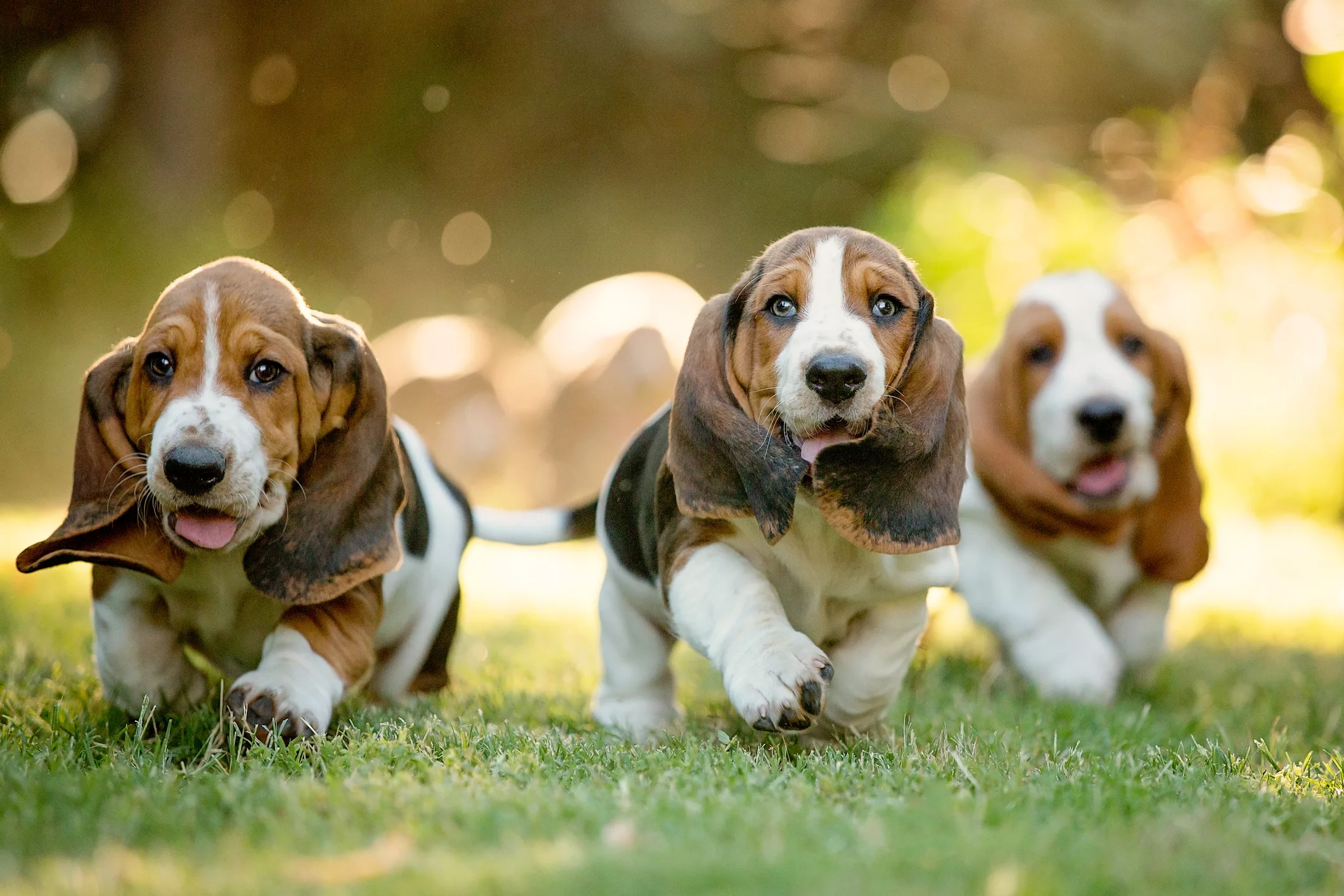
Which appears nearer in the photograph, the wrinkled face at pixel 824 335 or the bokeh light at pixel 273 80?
the wrinkled face at pixel 824 335

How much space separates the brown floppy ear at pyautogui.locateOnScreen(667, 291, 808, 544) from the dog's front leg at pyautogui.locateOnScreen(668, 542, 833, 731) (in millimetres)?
161

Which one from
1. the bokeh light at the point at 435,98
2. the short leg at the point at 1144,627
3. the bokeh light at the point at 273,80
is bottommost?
the short leg at the point at 1144,627

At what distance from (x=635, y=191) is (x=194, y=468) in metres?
15.3

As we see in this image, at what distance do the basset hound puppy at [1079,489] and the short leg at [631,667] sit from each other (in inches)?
62.1

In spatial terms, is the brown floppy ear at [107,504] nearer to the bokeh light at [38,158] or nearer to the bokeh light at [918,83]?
the bokeh light at [38,158]

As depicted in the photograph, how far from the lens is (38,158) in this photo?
42.7 feet

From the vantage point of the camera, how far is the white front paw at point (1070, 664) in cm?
514

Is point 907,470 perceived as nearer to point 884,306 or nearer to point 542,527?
point 884,306

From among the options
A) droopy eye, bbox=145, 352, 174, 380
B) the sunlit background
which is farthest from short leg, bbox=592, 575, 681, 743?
the sunlit background

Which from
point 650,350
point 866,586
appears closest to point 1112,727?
point 866,586

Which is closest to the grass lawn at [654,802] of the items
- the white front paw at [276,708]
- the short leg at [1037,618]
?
the white front paw at [276,708]

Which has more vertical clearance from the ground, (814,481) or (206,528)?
(814,481)

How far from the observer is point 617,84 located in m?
18.6

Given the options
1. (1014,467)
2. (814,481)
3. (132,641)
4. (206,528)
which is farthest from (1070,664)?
(132,641)
